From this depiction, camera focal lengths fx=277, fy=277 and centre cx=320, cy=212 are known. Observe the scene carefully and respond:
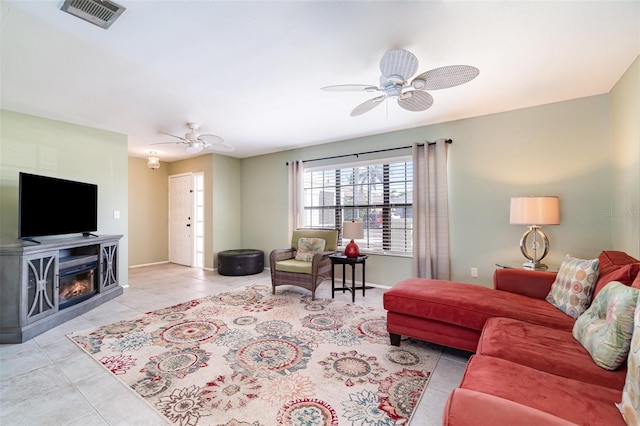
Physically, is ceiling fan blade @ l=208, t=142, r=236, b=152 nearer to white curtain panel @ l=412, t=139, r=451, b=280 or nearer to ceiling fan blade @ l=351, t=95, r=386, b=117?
ceiling fan blade @ l=351, t=95, r=386, b=117

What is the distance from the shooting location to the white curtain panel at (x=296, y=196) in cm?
532

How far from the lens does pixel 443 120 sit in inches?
152

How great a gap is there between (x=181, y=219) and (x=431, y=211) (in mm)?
5595

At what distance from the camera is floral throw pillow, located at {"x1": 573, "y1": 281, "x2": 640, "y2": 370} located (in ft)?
4.23

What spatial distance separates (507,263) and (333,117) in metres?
2.93

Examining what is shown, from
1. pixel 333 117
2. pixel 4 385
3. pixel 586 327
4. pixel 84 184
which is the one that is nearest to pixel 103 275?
pixel 84 184

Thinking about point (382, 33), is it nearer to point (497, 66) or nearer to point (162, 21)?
point (497, 66)

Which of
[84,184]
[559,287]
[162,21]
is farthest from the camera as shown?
[84,184]

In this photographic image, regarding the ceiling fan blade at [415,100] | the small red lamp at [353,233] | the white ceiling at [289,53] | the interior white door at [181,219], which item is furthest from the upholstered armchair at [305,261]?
the interior white door at [181,219]

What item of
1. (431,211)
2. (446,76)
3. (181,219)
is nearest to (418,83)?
(446,76)

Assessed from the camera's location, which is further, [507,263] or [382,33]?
[507,263]

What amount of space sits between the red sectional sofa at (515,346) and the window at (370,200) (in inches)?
65.3

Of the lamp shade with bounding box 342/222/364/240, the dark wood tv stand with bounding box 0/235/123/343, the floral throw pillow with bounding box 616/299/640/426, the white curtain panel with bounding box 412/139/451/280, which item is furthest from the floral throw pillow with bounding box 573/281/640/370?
the dark wood tv stand with bounding box 0/235/123/343

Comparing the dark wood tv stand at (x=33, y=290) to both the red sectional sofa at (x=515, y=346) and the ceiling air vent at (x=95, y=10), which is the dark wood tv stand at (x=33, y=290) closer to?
the ceiling air vent at (x=95, y=10)
